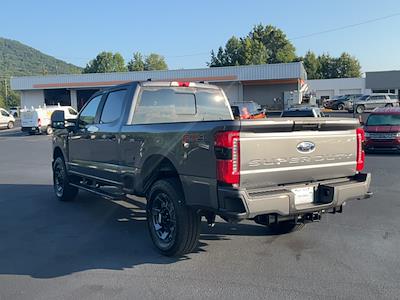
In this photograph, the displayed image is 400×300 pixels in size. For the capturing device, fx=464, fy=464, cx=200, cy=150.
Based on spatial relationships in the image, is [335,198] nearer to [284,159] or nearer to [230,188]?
[284,159]

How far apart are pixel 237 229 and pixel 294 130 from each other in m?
2.23

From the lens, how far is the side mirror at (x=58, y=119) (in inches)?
328

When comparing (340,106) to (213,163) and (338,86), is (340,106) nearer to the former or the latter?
(338,86)

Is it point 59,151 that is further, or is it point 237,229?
point 59,151

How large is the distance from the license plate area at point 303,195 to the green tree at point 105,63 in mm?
118267

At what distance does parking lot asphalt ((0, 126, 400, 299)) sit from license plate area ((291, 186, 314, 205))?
0.73 metres

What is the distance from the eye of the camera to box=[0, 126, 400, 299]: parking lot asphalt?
4.54 m

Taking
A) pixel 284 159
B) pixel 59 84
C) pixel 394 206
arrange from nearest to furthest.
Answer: pixel 284 159 < pixel 394 206 < pixel 59 84

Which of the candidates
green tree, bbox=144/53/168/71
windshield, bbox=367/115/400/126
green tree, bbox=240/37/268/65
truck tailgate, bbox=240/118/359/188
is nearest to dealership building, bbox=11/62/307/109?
windshield, bbox=367/115/400/126

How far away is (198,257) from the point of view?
554 centimetres

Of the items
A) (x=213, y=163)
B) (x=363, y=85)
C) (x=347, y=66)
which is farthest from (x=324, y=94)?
(x=213, y=163)

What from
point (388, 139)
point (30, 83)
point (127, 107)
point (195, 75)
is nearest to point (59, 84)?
point (30, 83)

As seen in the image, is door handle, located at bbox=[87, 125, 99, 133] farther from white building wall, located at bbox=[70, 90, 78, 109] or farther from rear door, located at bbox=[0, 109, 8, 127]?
white building wall, located at bbox=[70, 90, 78, 109]

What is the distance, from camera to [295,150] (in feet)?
16.5
